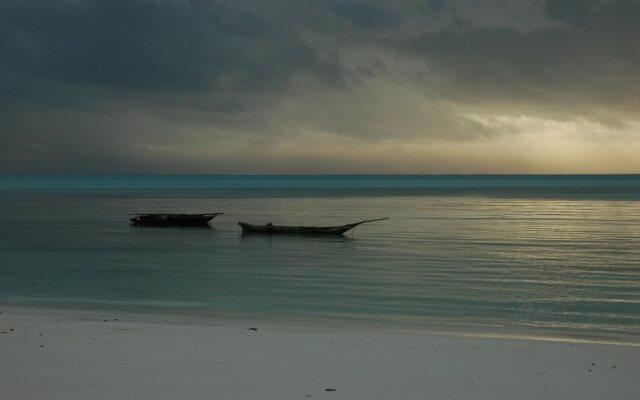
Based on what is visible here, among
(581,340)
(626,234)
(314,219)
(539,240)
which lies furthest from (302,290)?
(314,219)

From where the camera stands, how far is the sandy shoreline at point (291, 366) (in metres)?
9.01

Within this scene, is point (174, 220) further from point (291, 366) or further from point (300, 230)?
point (291, 366)

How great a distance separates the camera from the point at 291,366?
33.8 feet

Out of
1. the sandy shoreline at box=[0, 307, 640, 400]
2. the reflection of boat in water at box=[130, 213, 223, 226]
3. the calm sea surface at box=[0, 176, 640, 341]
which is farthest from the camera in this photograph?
the reflection of boat in water at box=[130, 213, 223, 226]

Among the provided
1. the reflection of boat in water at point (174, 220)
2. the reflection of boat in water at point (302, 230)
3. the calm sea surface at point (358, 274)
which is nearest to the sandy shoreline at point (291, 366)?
the calm sea surface at point (358, 274)

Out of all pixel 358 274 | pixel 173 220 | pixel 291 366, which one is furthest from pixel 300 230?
pixel 291 366

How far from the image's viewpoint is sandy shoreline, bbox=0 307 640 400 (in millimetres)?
9008

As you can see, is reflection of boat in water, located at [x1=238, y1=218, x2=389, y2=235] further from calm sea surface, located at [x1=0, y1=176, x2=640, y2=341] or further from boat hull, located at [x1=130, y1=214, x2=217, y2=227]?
boat hull, located at [x1=130, y1=214, x2=217, y2=227]

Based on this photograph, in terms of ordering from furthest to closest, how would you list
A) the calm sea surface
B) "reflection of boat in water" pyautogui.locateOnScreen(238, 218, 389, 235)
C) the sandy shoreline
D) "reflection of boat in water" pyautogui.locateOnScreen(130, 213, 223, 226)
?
"reflection of boat in water" pyautogui.locateOnScreen(130, 213, 223, 226) < "reflection of boat in water" pyautogui.locateOnScreen(238, 218, 389, 235) < the calm sea surface < the sandy shoreline

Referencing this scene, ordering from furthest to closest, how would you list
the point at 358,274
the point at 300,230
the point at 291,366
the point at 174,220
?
the point at 174,220 < the point at 300,230 < the point at 358,274 < the point at 291,366

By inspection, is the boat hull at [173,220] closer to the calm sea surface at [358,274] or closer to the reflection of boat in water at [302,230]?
the calm sea surface at [358,274]

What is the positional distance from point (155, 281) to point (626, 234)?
3210cm

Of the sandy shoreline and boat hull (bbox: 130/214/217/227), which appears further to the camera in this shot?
boat hull (bbox: 130/214/217/227)

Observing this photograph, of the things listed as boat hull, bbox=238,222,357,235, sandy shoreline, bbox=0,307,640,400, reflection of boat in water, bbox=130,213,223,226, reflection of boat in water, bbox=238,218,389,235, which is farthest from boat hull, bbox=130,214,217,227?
sandy shoreline, bbox=0,307,640,400
